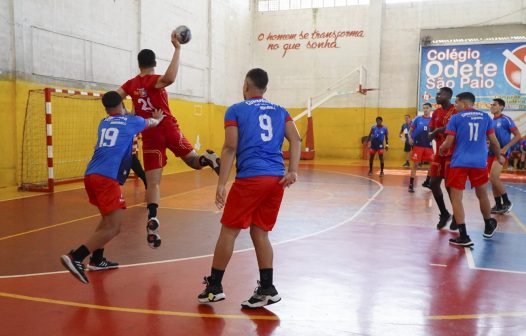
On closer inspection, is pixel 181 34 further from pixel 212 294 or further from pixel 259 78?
pixel 212 294

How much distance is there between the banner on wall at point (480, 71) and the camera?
20875 mm

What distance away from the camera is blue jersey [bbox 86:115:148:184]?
4988 millimetres

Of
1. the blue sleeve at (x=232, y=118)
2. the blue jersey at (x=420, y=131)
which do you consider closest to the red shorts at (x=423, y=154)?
the blue jersey at (x=420, y=131)

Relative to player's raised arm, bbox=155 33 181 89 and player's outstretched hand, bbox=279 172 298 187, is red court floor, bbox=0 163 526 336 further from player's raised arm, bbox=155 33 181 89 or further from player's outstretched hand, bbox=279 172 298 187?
player's raised arm, bbox=155 33 181 89

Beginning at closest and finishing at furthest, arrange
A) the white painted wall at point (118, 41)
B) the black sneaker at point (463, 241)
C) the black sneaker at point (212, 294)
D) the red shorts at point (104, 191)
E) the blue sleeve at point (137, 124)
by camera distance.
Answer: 1. the black sneaker at point (212, 294)
2. the red shorts at point (104, 191)
3. the blue sleeve at point (137, 124)
4. the black sneaker at point (463, 241)
5. the white painted wall at point (118, 41)

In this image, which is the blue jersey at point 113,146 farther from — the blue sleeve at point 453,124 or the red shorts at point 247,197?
the blue sleeve at point 453,124

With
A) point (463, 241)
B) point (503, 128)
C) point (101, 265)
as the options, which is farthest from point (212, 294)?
point (503, 128)

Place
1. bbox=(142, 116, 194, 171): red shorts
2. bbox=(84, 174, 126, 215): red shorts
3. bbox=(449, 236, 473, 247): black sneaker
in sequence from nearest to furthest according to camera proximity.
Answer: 1. bbox=(84, 174, 126, 215): red shorts
2. bbox=(142, 116, 194, 171): red shorts
3. bbox=(449, 236, 473, 247): black sneaker

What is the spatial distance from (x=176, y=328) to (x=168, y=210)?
580cm

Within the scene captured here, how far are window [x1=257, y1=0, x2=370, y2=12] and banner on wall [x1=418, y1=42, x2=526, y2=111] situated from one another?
4.55 m

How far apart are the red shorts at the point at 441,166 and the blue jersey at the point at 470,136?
438 millimetres

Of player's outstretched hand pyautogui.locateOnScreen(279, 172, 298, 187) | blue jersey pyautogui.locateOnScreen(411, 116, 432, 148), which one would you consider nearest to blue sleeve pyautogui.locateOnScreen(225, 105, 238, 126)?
player's outstretched hand pyautogui.locateOnScreen(279, 172, 298, 187)

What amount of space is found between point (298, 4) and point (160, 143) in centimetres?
2052

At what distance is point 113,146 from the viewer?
16.4 feet
